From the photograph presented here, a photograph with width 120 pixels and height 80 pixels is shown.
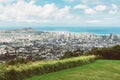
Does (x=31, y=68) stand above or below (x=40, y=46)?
above

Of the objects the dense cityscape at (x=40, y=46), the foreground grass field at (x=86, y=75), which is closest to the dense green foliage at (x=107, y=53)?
the dense cityscape at (x=40, y=46)

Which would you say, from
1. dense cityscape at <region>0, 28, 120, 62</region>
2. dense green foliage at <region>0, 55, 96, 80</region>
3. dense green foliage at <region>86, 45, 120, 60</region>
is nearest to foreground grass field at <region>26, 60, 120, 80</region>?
dense green foliage at <region>0, 55, 96, 80</region>

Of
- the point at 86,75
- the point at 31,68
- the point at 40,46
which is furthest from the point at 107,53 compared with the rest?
the point at 31,68

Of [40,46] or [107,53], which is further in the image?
[40,46]

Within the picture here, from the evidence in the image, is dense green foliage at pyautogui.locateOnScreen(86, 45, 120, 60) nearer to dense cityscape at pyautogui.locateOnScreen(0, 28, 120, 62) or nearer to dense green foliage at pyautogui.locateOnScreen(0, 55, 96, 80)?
dense cityscape at pyautogui.locateOnScreen(0, 28, 120, 62)

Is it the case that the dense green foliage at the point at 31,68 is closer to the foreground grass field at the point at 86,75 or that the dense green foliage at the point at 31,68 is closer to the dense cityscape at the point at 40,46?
the foreground grass field at the point at 86,75

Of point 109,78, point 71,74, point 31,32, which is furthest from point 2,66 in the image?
point 31,32

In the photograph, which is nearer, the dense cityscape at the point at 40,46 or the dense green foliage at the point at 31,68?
the dense green foliage at the point at 31,68

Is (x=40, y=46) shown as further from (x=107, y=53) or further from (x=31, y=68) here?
(x=31, y=68)

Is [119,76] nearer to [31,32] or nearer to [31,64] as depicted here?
[31,64]
